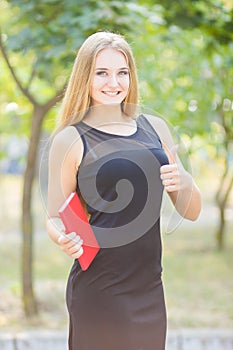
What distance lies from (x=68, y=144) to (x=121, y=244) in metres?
0.29

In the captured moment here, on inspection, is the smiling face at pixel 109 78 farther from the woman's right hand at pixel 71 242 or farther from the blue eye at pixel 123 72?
the woman's right hand at pixel 71 242

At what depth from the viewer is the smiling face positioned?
170 centimetres

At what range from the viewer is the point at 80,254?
166 cm

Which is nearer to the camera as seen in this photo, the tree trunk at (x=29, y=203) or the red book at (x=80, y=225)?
the red book at (x=80, y=225)

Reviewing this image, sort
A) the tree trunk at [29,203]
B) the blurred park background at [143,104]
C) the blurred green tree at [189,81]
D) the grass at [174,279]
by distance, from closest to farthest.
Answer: the blurred park background at [143,104], the tree trunk at [29,203], the grass at [174,279], the blurred green tree at [189,81]

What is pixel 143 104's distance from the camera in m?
2.11

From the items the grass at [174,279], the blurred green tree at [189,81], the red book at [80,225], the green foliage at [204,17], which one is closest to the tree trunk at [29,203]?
the grass at [174,279]

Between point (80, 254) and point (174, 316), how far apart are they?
269cm

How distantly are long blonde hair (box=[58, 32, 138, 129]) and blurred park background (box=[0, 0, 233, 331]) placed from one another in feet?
0.43

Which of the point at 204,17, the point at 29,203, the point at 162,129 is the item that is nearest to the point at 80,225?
the point at 162,129

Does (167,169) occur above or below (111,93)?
below

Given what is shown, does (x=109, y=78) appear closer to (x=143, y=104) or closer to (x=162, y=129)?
(x=162, y=129)

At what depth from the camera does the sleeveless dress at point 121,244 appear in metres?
1.68

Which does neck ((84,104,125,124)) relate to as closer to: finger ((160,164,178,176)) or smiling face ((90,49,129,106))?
smiling face ((90,49,129,106))
